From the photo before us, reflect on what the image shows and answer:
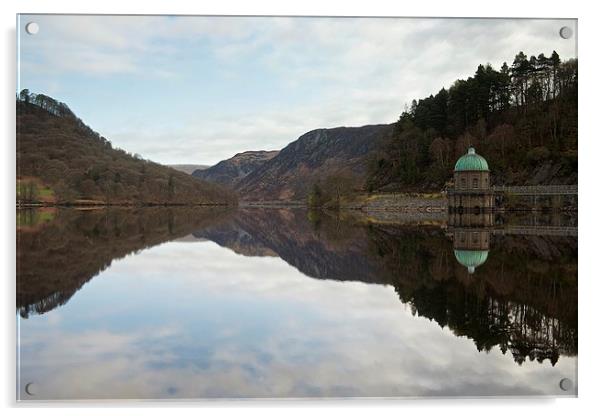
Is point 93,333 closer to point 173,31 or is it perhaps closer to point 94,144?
point 173,31

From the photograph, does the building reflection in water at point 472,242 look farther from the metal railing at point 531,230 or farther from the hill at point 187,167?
the hill at point 187,167

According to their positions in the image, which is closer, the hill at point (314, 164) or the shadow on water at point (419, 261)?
the shadow on water at point (419, 261)

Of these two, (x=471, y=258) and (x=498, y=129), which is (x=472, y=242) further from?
(x=498, y=129)

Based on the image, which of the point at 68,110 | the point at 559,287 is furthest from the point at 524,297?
the point at 68,110

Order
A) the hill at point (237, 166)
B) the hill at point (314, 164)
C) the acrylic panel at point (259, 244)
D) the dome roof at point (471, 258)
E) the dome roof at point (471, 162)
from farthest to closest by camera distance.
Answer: the dome roof at point (471, 162) → the hill at point (314, 164) → the hill at point (237, 166) → the dome roof at point (471, 258) → the acrylic panel at point (259, 244)

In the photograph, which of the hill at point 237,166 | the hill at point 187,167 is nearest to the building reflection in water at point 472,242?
the hill at point 237,166

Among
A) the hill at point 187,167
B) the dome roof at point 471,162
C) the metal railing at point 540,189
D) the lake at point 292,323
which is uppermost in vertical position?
the dome roof at point 471,162

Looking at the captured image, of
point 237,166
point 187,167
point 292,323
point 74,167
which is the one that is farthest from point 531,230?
point 74,167
